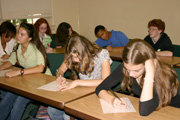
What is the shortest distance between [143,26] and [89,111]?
11.6ft

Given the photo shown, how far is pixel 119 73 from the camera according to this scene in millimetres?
1594

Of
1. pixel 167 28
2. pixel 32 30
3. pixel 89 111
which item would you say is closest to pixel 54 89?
pixel 89 111

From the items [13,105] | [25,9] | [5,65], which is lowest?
[13,105]

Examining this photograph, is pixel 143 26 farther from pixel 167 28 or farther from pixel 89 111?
pixel 89 111

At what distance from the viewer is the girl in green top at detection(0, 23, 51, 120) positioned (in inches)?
84.4

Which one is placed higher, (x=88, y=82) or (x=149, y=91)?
(x=149, y=91)

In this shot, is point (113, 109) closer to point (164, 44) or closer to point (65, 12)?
point (164, 44)

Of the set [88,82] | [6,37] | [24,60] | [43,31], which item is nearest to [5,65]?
[24,60]

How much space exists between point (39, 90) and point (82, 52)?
48cm

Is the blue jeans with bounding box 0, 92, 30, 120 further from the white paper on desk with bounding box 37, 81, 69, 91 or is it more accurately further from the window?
the window

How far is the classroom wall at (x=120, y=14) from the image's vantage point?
13.5 feet

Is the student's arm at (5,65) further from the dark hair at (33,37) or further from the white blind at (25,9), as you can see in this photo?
the white blind at (25,9)

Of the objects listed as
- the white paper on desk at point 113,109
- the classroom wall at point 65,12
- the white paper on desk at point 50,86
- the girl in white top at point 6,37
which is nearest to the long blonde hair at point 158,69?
the white paper on desk at point 113,109

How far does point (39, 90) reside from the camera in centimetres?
173
